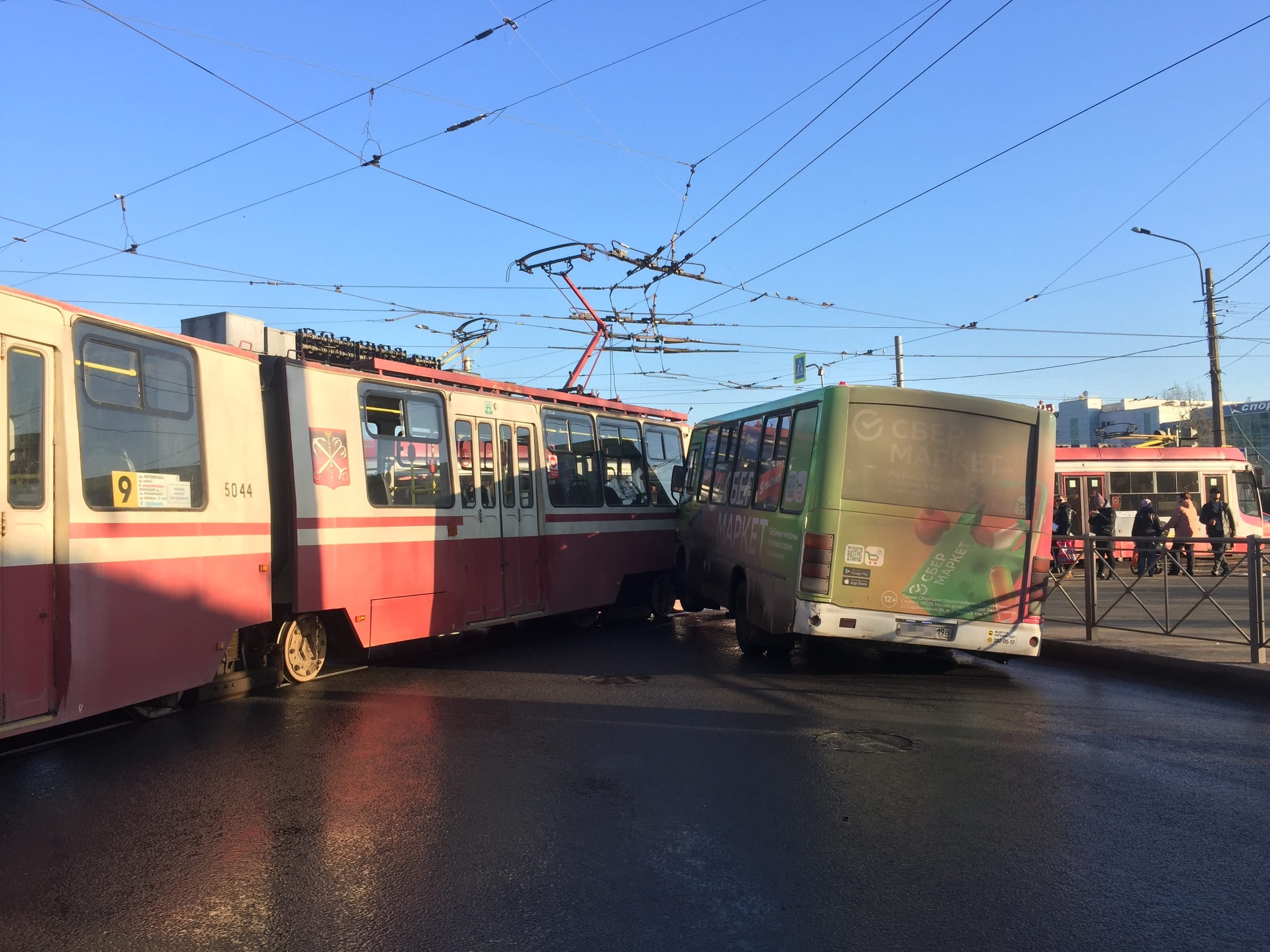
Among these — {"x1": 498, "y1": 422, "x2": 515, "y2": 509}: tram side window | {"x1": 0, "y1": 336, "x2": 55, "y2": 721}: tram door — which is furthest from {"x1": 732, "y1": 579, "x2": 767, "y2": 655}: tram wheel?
{"x1": 0, "y1": 336, "x2": 55, "y2": 721}: tram door

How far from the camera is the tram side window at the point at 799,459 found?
9523mm

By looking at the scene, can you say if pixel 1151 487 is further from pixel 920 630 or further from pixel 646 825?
pixel 646 825

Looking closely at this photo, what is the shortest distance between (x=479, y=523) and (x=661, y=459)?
5.08 meters

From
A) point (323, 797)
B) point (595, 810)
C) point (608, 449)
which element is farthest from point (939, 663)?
point (323, 797)

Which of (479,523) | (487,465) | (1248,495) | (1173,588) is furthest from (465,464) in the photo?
(1248,495)

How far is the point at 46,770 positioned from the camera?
20.1ft

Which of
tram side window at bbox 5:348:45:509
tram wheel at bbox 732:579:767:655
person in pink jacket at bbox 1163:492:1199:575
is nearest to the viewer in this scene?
tram side window at bbox 5:348:45:509

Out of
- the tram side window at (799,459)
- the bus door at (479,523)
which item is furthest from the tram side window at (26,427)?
the tram side window at (799,459)

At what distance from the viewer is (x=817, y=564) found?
30.1ft

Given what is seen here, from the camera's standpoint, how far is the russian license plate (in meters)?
9.21

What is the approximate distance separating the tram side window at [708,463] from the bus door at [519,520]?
2.75 meters

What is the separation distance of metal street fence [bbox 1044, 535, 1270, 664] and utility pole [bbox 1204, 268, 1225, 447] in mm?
13516

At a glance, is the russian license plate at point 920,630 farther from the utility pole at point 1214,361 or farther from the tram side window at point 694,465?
the utility pole at point 1214,361

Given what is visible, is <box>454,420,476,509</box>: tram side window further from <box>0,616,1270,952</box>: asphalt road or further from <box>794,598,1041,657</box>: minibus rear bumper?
<box>794,598,1041,657</box>: minibus rear bumper
